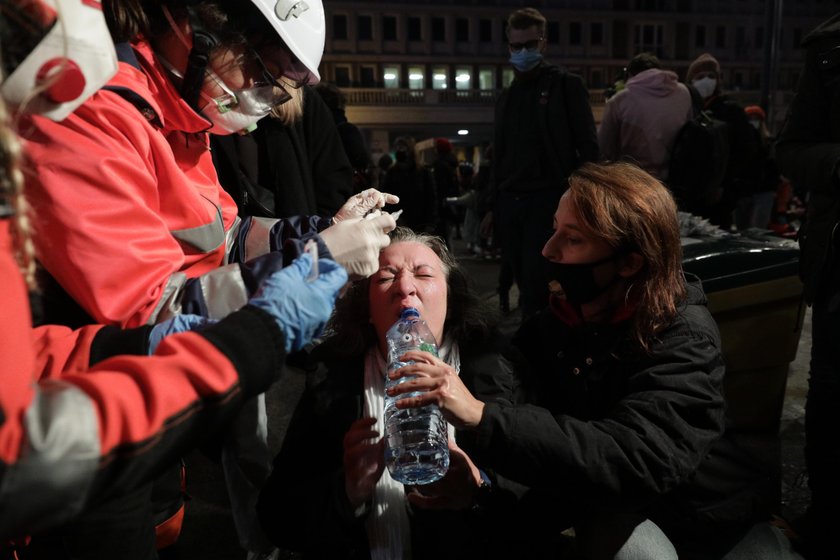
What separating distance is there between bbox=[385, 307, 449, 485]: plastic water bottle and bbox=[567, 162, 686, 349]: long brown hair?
687 millimetres

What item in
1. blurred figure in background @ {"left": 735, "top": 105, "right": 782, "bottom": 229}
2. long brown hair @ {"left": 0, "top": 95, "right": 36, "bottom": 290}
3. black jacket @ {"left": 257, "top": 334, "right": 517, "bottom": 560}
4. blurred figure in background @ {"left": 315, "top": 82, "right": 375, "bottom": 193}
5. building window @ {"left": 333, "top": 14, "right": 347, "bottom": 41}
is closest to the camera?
long brown hair @ {"left": 0, "top": 95, "right": 36, "bottom": 290}

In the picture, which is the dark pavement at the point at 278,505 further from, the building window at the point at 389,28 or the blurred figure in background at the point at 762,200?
the building window at the point at 389,28

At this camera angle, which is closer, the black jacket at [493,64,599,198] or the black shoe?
the black jacket at [493,64,599,198]

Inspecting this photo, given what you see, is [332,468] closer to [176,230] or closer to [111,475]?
[176,230]

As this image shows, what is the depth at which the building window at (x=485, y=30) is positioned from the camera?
4601cm

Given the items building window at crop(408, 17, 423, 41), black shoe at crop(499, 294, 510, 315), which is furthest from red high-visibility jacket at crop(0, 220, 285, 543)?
building window at crop(408, 17, 423, 41)

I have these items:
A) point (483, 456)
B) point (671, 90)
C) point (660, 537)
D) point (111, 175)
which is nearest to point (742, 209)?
point (671, 90)

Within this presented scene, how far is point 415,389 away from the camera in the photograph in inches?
60.5

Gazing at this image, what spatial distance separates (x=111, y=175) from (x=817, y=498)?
9.54 feet

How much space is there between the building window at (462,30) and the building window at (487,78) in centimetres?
269

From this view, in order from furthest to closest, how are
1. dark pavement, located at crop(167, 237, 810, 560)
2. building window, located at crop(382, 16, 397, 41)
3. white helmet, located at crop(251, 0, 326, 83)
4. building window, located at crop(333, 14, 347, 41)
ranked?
building window, located at crop(382, 16, 397, 41) < building window, located at crop(333, 14, 347, 41) < dark pavement, located at crop(167, 237, 810, 560) < white helmet, located at crop(251, 0, 326, 83)

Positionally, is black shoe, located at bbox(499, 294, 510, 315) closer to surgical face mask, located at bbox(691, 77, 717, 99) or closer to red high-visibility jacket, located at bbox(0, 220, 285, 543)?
surgical face mask, located at bbox(691, 77, 717, 99)

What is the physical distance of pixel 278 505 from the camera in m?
1.94

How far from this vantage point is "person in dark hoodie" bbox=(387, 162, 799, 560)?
5.32 ft
